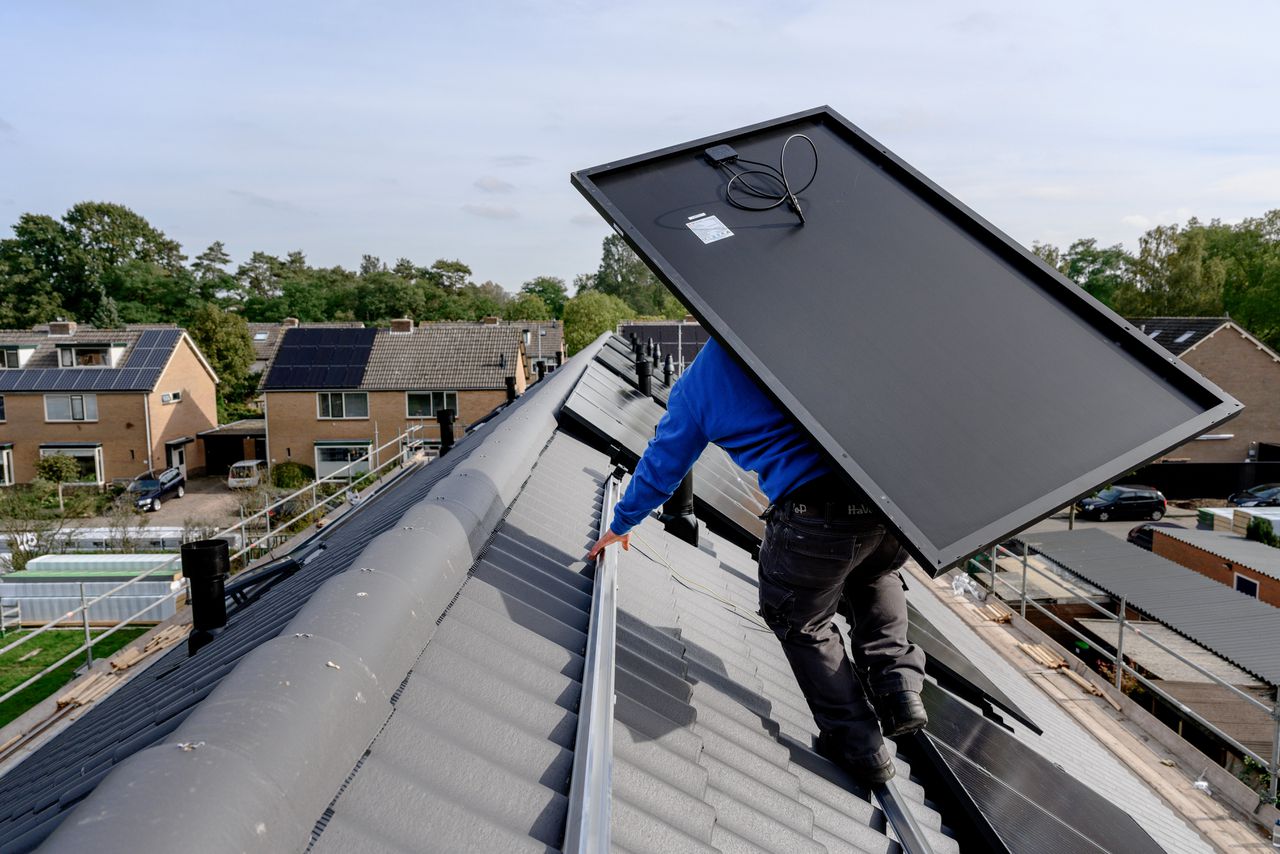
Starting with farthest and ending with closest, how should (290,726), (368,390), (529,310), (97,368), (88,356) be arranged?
(529,310) < (88,356) < (97,368) < (368,390) < (290,726)

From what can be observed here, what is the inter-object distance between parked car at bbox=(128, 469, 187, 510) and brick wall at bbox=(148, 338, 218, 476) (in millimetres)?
2317

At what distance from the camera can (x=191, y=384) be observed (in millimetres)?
40688

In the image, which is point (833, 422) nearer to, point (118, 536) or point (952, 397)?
point (952, 397)

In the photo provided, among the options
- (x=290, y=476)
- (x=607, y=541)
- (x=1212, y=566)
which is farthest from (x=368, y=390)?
(x=607, y=541)

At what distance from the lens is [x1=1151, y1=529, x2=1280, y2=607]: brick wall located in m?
13.9

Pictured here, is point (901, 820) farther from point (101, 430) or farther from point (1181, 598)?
point (101, 430)

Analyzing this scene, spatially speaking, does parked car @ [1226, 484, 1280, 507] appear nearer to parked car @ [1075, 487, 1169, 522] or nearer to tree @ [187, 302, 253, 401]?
parked car @ [1075, 487, 1169, 522]

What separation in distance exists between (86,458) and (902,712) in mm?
43939

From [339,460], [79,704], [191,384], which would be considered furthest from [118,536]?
[79,704]

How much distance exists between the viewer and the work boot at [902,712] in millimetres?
2487

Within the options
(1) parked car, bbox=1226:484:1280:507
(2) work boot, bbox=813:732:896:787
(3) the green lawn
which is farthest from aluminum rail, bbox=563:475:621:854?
(1) parked car, bbox=1226:484:1280:507

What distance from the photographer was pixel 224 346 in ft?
162

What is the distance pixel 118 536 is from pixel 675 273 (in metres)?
28.1

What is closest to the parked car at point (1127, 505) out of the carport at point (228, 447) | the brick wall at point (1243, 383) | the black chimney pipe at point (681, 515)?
the brick wall at point (1243, 383)
